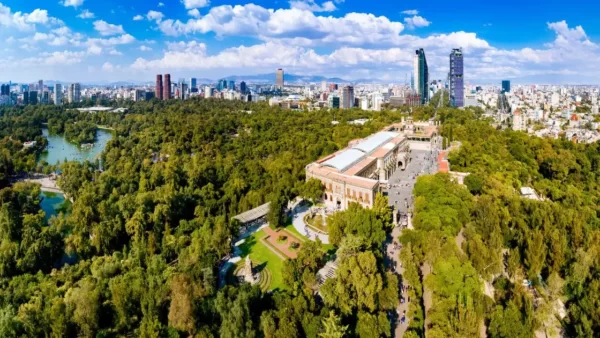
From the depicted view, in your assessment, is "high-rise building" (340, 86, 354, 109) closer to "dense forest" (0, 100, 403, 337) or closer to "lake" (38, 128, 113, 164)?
"lake" (38, 128, 113, 164)

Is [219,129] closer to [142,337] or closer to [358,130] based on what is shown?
[358,130]

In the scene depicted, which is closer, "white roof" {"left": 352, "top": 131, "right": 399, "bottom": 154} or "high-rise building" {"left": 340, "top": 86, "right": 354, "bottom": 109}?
"white roof" {"left": 352, "top": 131, "right": 399, "bottom": 154}

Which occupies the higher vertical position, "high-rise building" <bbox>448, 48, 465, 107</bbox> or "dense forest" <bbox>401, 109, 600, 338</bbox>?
"high-rise building" <bbox>448, 48, 465, 107</bbox>

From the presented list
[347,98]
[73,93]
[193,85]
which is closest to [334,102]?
[347,98]

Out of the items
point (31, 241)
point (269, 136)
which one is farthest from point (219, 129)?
point (31, 241)

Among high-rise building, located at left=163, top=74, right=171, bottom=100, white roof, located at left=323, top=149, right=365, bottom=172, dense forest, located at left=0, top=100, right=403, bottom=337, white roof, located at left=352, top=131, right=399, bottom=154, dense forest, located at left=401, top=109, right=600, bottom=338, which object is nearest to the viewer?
dense forest, located at left=401, top=109, right=600, bottom=338

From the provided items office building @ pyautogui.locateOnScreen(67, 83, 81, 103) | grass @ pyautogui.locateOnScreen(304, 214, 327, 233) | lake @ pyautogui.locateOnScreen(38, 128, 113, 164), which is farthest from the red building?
grass @ pyautogui.locateOnScreen(304, 214, 327, 233)

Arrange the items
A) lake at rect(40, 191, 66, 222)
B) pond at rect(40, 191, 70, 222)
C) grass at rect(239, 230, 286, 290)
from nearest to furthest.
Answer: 1. grass at rect(239, 230, 286, 290)
2. pond at rect(40, 191, 70, 222)
3. lake at rect(40, 191, 66, 222)
